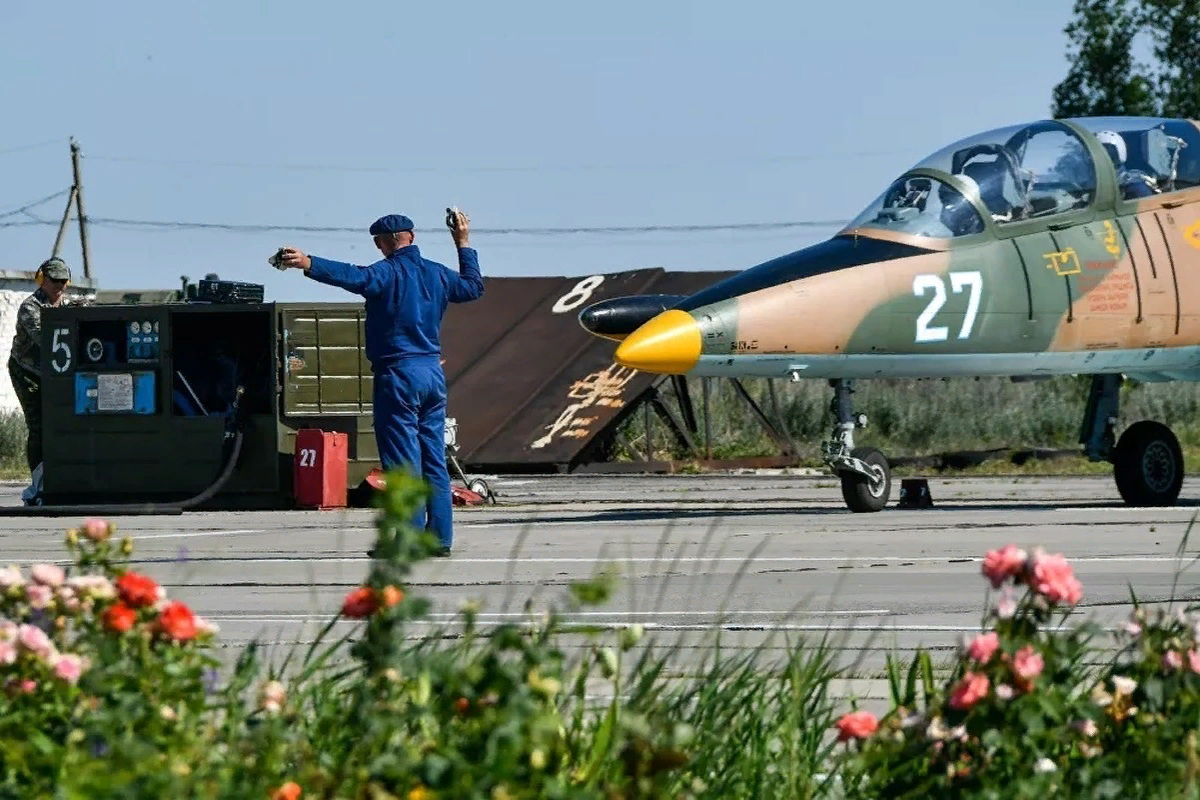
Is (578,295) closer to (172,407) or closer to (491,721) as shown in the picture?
(172,407)

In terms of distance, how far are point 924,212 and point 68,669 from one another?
1211 cm

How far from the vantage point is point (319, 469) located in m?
18.5

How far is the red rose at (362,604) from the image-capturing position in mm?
4059

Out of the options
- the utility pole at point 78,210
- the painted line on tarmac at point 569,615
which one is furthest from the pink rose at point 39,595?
the utility pole at point 78,210

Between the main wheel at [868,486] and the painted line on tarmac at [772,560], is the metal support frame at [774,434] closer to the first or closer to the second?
the main wheel at [868,486]

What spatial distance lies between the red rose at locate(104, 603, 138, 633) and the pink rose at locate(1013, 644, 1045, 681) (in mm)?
1666

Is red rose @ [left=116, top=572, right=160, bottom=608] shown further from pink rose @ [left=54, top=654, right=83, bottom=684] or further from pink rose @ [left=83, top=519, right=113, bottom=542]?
pink rose @ [left=83, top=519, right=113, bottom=542]

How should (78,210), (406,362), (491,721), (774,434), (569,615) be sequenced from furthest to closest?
1. (78,210)
2. (774,434)
3. (406,362)
4. (569,615)
5. (491,721)

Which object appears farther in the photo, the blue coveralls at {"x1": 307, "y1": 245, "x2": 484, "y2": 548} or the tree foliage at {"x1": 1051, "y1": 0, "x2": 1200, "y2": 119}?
the tree foliage at {"x1": 1051, "y1": 0, "x2": 1200, "y2": 119}

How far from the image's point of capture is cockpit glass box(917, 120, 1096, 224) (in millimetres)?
15844

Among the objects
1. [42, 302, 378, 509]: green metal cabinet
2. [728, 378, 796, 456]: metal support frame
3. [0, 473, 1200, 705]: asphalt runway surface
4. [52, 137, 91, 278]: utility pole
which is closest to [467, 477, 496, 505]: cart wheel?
[0, 473, 1200, 705]: asphalt runway surface

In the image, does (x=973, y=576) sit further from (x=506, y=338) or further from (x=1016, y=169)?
(x=506, y=338)

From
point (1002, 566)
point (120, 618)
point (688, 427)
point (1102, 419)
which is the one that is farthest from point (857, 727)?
point (688, 427)

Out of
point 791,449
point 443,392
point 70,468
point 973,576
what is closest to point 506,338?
point 791,449
